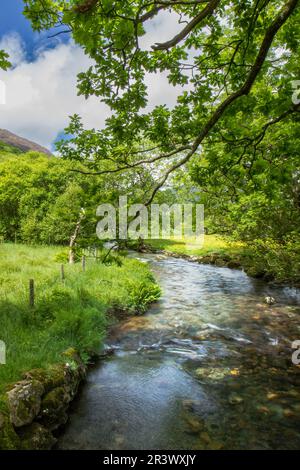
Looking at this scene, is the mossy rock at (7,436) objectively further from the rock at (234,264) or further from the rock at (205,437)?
the rock at (234,264)

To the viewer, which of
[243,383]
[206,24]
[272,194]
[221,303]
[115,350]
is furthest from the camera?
[221,303]

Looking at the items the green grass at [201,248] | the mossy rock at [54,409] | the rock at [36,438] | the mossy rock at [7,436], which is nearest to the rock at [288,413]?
the mossy rock at [54,409]

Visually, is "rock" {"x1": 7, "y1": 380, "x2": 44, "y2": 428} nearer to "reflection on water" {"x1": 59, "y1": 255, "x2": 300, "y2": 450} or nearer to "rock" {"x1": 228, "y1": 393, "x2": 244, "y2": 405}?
"reflection on water" {"x1": 59, "y1": 255, "x2": 300, "y2": 450}

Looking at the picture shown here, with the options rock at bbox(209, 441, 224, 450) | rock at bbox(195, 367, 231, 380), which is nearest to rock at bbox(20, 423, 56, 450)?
rock at bbox(209, 441, 224, 450)

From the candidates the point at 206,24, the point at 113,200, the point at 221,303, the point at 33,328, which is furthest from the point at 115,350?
the point at 206,24

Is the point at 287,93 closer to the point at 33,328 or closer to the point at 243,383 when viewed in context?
the point at 243,383

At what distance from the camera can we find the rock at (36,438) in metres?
4.75

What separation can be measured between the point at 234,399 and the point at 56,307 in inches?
214

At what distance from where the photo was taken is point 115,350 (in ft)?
29.5

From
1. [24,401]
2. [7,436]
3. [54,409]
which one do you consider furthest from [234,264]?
[7,436]

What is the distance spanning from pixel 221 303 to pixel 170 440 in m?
9.44

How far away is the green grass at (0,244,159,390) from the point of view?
22.0 feet

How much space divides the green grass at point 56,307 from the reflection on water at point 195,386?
905mm

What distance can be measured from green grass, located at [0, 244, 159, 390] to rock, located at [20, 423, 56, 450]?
840 mm
